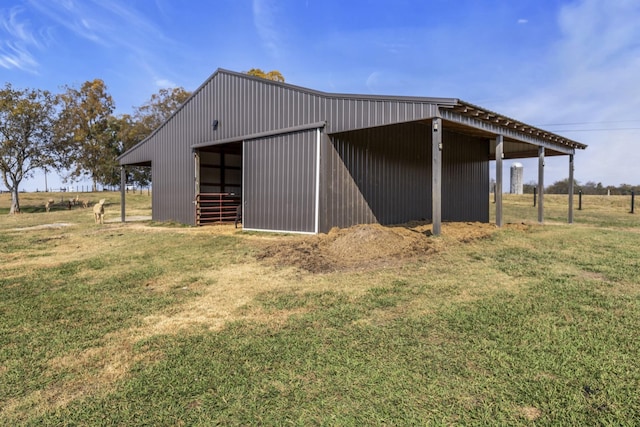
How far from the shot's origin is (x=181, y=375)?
8.52 ft

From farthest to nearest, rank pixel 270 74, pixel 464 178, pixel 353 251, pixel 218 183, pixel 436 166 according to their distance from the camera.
Answer: pixel 270 74, pixel 218 183, pixel 464 178, pixel 436 166, pixel 353 251

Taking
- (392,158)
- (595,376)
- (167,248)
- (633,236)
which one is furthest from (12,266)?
(633,236)

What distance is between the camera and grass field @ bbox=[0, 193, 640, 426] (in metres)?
2.17

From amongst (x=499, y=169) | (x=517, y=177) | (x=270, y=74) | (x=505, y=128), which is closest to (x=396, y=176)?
(x=499, y=169)

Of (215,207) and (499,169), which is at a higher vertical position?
(499,169)

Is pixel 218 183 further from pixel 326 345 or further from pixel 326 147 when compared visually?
pixel 326 345

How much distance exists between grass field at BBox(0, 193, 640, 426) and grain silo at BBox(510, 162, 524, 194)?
117 feet

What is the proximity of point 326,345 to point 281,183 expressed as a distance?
305 inches

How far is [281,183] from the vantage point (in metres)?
10.4

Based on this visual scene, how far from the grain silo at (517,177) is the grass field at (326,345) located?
35584 millimetres

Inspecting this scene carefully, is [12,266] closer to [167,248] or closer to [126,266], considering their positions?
[126,266]

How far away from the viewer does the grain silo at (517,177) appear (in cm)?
3753

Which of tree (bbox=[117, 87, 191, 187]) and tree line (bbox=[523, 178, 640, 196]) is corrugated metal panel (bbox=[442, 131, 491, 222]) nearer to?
tree line (bbox=[523, 178, 640, 196])

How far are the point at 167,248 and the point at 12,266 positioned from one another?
2713 mm
